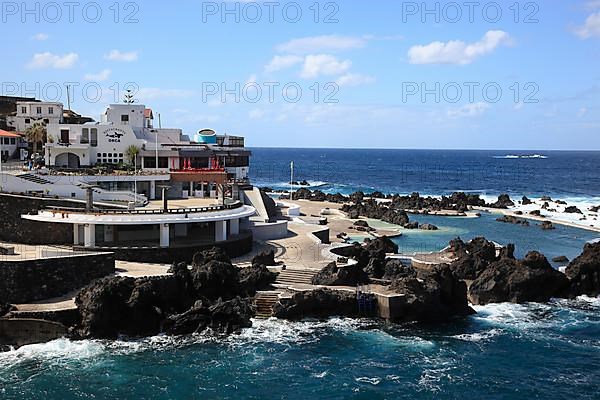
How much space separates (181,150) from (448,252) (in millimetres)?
24554

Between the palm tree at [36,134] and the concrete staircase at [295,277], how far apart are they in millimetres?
32610

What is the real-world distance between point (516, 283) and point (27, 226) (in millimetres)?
30817

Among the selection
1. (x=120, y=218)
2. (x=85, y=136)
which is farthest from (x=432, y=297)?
(x=85, y=136)

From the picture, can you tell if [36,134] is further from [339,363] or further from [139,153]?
[339,363]

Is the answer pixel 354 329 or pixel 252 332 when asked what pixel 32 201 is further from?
pixel 354 329

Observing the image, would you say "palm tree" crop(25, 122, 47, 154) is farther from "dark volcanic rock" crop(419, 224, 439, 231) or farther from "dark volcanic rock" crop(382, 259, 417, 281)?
"dark volcanic rock" crop(419, 224, 439, 231)

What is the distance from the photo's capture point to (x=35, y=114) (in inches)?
2813

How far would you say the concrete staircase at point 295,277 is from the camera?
40.4 meters

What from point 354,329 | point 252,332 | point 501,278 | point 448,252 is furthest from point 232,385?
point 448,252

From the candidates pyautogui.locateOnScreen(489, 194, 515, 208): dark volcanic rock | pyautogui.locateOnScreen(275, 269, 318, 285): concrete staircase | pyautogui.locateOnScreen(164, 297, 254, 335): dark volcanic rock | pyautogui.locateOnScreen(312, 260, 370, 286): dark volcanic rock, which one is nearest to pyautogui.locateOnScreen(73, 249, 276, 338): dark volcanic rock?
pyautogui.locateOnScreen(164, 297, 254, 335): dark volcanic rock

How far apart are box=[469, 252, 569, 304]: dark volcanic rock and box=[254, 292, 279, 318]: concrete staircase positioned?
13021mm

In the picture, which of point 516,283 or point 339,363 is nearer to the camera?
point 339,363

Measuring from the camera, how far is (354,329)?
36125 millimetres

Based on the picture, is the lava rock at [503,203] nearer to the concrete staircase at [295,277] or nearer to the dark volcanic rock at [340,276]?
the dark volcanic rock at [340,276]
